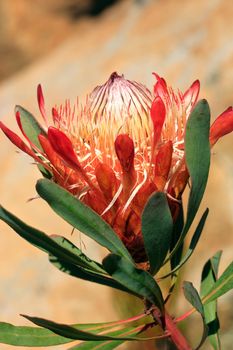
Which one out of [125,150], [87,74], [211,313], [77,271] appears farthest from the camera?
[87,74]

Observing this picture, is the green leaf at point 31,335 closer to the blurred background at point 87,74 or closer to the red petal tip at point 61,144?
the red petal tip at point 61,144

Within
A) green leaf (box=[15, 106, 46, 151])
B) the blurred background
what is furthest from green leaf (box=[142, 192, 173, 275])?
the blurred background

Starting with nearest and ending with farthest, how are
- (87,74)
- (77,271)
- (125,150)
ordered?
(125,150), (77,271), (87,74)

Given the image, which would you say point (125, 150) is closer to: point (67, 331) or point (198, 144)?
point (198, 144)

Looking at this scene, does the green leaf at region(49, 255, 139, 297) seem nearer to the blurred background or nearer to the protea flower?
the protea flower

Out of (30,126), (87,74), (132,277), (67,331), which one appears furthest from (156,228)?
(87,74)

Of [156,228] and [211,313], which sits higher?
[156,228]

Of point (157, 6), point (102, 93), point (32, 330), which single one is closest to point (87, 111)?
point (102, 93)

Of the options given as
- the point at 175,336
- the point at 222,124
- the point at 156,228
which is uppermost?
the point at 222,124
